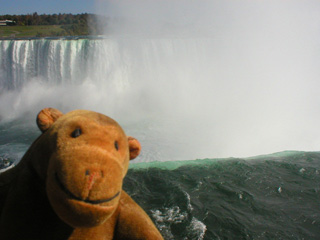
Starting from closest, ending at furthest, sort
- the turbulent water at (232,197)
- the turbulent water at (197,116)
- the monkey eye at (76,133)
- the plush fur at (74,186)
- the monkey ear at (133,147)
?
the plush fur at (74,186)
the monkey eye at (76,133)
the monkey ear at (133,147)
the turbulent water at (232,197)
the turbulent water at (197,116)

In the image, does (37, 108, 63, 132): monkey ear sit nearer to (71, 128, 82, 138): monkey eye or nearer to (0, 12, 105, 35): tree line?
(71, 128, 82, 138): monkey eye

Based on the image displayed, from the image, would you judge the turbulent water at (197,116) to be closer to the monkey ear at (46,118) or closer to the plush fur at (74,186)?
the plush fur at (74,186)

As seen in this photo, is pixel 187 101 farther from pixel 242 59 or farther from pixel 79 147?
pixel 79 147

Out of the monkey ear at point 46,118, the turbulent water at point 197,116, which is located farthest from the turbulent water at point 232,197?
the monkey ear at point 46,118

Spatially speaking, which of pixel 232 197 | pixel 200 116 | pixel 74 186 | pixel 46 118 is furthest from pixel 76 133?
pixel 200 116

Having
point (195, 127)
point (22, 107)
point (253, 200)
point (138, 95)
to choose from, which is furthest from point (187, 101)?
point (253, 200)
